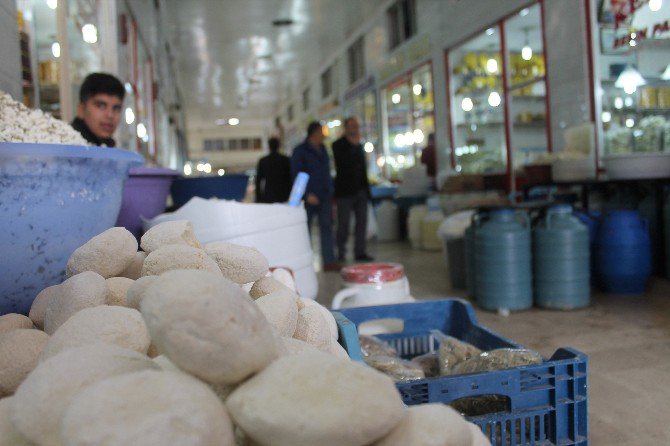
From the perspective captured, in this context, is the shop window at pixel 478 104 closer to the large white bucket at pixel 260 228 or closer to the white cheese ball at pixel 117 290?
the large white bucket at pixel 260 228

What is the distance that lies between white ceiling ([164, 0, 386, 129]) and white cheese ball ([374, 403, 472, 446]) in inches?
454

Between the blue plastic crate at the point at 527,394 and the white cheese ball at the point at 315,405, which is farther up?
the white cheese ball at the point at 315,405

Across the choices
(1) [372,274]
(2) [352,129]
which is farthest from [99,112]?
(2) [352,129]

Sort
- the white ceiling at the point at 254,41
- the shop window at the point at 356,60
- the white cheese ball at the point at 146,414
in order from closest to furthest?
1. the white cheese ball at the point at 146,414
2. the white ceiling at the point at 254,41
3. the shop window at the point at 356,60

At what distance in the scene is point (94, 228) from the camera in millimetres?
1493

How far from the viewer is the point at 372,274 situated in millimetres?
2498

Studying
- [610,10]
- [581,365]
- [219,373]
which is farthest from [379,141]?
[219,373]

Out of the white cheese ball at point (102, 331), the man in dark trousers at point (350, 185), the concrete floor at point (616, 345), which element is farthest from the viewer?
the man in dark trousers at point (350, 185)

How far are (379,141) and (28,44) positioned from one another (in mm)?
10183

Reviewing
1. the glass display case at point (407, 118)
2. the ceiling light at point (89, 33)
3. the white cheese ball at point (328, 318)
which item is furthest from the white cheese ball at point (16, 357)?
the glass display case at point (407, 118)

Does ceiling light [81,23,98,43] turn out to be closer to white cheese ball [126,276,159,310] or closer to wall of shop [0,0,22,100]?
wall of shop [0,0,22,100]

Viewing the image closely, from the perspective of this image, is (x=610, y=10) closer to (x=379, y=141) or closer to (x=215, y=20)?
(x=379, y=141)

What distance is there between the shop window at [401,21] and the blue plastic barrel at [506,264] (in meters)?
7.75

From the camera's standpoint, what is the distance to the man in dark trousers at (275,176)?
6.99 metres
